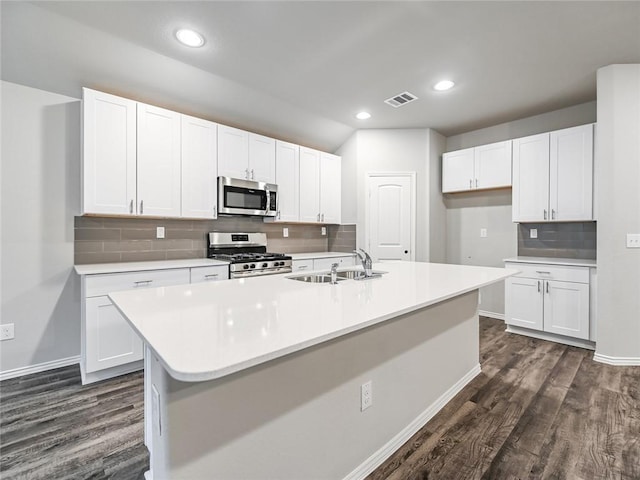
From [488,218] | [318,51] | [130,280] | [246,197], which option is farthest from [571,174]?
[130,280]

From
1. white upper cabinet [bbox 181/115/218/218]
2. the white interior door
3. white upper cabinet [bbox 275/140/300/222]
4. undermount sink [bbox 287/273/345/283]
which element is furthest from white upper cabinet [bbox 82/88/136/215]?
the white interior door

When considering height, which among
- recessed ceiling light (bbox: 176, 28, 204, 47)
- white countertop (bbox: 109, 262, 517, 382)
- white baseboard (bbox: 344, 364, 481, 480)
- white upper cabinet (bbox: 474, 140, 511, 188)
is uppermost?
recessed ceiling light (bbox: 176, 28, 204, 47)

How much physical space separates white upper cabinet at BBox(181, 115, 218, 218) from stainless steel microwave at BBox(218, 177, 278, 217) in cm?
9

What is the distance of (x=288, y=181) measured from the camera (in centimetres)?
411

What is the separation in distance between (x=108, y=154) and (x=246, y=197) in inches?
53.2

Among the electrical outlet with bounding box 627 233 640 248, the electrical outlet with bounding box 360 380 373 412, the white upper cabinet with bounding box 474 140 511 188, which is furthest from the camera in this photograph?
the white upper cabinet with bounding box 474 140 511 188

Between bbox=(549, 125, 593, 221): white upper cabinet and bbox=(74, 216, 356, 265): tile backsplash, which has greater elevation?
bbox=(549, 125, 593, 221): white upper cabinet

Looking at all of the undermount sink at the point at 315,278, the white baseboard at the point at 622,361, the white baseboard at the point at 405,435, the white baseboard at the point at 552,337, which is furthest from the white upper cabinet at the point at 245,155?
the white baseboard at the point at 622,361

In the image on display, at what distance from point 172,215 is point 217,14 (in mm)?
1760

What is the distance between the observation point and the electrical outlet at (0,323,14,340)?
2.54m

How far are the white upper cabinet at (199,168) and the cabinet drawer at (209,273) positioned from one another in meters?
0.60

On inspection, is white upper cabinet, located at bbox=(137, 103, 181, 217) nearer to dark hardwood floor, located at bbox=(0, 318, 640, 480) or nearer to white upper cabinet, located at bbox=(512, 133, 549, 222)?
dark hardwood floor, located at bbox=(0, 318, 640, 480)

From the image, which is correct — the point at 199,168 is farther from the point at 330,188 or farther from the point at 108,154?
the point at 330,188

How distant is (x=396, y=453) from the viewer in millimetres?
1688
